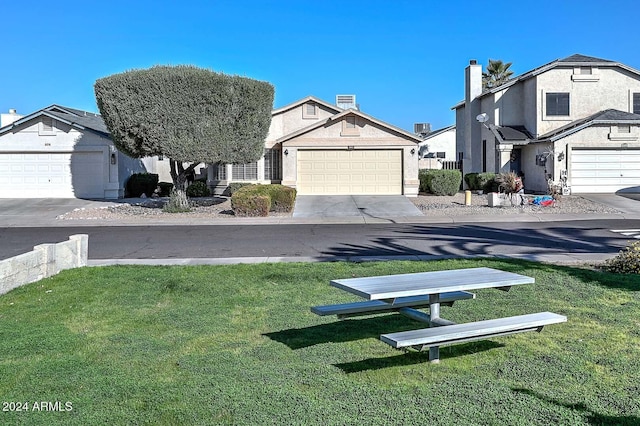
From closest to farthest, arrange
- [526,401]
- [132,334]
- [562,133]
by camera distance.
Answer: [526,401]
[132,334]
[562,133]

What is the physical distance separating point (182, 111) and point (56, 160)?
10.9m

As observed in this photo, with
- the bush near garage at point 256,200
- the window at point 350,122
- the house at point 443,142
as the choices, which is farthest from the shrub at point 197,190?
the house at point 443,142

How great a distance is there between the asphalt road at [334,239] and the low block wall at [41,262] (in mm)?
1826

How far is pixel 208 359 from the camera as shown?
5281 millimetres

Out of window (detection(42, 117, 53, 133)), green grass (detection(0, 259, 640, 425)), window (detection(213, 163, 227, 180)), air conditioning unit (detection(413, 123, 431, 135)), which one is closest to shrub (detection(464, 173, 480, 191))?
window (detection(213, 163, 227, 180))

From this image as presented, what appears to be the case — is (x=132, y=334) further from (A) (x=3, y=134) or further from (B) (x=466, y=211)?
(A) (x=3, y=134)

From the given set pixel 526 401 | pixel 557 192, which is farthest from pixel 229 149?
pixel 526 401

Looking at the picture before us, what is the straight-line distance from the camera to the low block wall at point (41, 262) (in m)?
8.40

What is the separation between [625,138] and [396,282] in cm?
2620

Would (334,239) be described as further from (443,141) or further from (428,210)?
(443,141)

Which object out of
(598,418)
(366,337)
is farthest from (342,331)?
(598,418)

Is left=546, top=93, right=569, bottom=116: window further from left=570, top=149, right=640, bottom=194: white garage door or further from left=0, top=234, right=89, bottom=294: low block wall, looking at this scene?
left=0, top=234, right=89, bottom=294: low block wall

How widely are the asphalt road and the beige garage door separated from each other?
35.5ft

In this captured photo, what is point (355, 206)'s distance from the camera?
2502 cm
